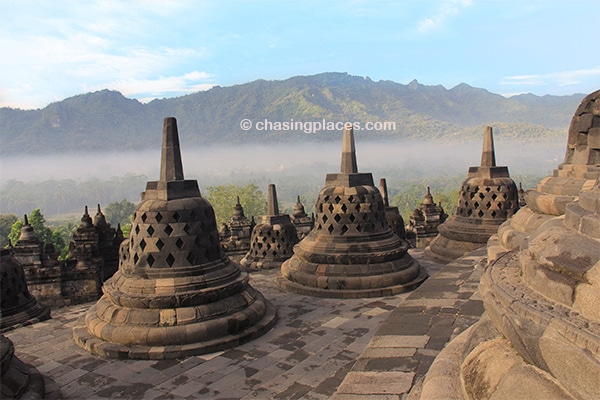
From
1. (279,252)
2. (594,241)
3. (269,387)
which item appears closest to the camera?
(594,241)

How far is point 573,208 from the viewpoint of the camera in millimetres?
2352

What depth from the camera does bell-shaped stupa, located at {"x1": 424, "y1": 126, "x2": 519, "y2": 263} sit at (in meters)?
11.5

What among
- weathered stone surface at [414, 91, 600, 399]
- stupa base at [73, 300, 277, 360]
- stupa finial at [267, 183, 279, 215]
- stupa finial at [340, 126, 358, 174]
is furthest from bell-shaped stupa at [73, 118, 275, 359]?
stupa finial at [267, 183, 279, 215]

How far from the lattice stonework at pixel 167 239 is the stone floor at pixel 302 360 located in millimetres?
1464

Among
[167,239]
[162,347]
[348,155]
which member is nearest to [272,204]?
[348,155]

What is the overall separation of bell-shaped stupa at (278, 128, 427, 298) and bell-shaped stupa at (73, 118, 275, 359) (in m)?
1.93

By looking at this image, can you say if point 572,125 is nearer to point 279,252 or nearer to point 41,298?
point 279,252

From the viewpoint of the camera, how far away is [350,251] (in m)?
9.37

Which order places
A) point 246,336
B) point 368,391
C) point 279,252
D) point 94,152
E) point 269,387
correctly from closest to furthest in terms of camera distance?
point 368,391, point 269,387, point 246,336, point 279,252, point 94,152

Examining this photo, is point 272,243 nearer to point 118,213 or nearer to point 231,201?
point 231,201

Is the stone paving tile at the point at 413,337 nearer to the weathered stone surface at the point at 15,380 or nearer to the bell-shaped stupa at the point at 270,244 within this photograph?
the weathered stone surface at the point at 15,380

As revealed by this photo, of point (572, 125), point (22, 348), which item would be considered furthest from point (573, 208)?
point (22, 348)

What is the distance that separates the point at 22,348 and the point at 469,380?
6596mm

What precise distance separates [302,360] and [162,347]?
1854 mm
